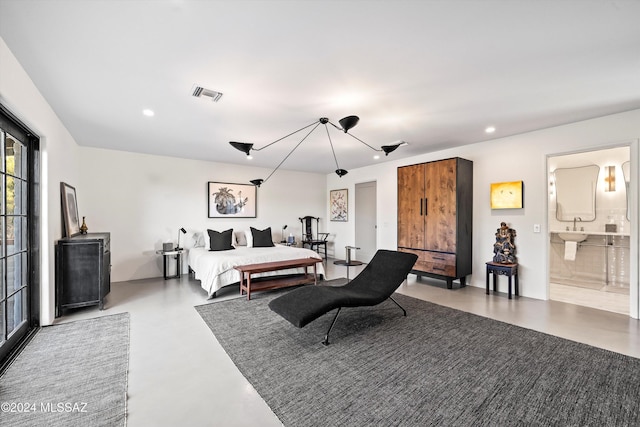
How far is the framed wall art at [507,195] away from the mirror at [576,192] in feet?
6.68

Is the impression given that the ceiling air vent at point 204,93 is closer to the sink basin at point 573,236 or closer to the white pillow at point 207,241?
the white pillow at point 207,241

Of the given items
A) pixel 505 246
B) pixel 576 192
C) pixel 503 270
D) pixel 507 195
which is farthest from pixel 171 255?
pixel 576 192

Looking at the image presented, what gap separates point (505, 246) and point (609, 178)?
2.56 meters

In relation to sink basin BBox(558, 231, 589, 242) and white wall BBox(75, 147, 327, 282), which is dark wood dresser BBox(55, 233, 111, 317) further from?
sink basin BBox(558, 231, 589, 242)

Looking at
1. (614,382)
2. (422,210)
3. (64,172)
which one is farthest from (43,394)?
(422,210)

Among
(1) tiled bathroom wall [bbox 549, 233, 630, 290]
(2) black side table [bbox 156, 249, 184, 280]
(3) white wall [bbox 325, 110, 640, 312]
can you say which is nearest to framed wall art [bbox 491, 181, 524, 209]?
(3) white wall [bbox 325, 110, 640, 312]

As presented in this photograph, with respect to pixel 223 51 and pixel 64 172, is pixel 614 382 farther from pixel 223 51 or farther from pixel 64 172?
pixel 64 172

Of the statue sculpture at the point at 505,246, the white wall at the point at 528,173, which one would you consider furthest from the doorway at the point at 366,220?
the statue sculpture at the point at 505,246

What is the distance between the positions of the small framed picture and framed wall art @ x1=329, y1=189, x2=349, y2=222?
18.6 feet

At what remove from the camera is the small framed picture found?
149 inches

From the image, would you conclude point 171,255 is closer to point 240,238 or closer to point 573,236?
point 240,238

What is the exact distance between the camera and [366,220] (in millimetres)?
7312

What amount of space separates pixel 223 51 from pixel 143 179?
4.49 m

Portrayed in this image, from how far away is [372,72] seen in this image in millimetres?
2475
